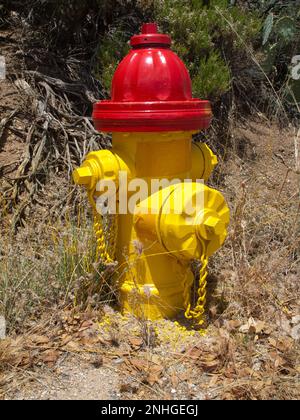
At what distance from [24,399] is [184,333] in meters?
0.71

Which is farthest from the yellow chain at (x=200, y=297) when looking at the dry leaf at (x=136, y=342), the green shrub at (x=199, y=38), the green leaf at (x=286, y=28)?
the green leaf at (x=286, y=28)

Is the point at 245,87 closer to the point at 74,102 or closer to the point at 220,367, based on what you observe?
the point at 74,102

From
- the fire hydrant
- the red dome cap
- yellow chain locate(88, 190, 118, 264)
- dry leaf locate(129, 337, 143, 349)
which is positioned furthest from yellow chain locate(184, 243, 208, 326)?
the red dome cap

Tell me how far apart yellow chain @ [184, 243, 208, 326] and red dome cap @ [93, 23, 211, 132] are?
0.53m

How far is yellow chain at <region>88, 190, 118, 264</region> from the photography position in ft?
7.23

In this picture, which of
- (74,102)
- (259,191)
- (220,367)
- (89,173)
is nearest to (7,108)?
(74,102)

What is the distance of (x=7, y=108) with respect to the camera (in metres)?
3.37

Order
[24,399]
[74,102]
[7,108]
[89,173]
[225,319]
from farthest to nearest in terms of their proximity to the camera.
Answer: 1. [74,102]
2. [7,108]
3. [225,319]
4. [89,173]
5. [24,399]

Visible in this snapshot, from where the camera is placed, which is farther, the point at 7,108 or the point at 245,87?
the point at 245,87

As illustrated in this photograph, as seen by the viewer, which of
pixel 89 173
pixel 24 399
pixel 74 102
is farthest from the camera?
pixel 74 102

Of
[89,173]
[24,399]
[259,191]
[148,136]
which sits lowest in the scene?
[24,399]

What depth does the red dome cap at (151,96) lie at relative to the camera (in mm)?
2016

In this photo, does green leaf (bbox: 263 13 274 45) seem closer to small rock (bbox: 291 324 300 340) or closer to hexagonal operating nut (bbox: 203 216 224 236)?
hexagonal operating nut (bbox: 203 216 224 236)

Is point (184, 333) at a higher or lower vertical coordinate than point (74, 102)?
lower
